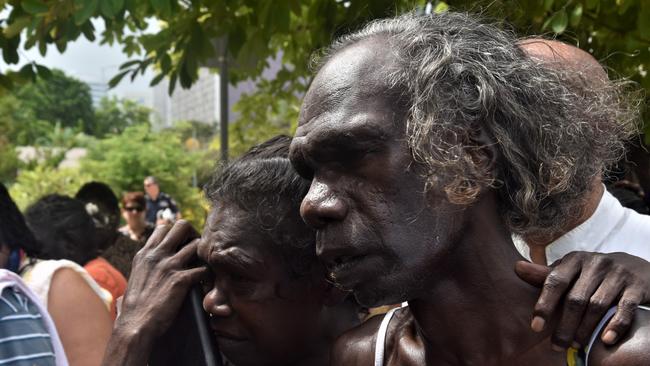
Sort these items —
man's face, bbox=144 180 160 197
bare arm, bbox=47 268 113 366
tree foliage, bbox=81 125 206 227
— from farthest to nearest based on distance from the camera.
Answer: tree foliage, bbox=81 125 206 227 → man's face, bbox=144 180 160 197 → bare arm, bbox=47 268 113 366

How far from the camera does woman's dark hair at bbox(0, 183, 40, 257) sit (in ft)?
11.2

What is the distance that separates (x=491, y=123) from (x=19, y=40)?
3705mm

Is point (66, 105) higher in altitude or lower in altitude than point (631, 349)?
lower

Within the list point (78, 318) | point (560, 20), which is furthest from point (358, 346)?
point (560, 20)

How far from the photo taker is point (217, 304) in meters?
2.27

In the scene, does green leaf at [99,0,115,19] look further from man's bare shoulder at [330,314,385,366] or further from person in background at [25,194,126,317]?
man's bare shoulder at [330,314,385,366]

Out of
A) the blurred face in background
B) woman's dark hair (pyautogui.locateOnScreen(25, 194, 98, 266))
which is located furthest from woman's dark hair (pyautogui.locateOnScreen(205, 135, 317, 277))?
the blurred face in background

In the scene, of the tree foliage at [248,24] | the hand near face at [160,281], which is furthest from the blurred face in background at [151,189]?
the hand near face at [160,281]

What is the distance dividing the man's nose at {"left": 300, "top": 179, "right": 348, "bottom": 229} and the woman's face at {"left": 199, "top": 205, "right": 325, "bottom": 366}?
0.60 meters

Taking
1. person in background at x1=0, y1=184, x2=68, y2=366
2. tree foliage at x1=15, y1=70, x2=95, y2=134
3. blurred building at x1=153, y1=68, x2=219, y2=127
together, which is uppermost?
person in background at x1=0, y1=184, x2=68, y2=366

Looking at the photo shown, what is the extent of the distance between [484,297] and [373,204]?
1.03ft

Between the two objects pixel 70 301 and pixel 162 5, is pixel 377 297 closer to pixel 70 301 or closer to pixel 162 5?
pixel 70 301

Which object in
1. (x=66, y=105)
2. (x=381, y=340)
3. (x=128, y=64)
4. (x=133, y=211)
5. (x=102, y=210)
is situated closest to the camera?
(x=381, y=340)

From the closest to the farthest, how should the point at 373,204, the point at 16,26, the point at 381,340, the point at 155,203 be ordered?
the point at 373,204 → the point at 381,340 → the point at 16,26 → the point at 155,203
